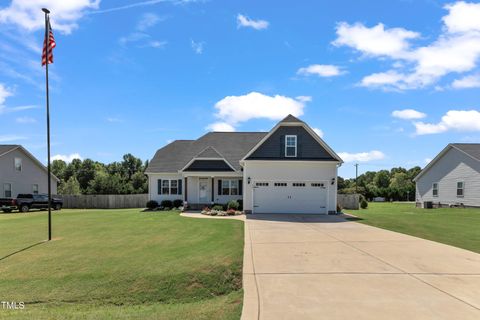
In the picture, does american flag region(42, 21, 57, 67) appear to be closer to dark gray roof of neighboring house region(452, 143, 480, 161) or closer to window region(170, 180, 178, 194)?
window region(170, 180, 178, 194)

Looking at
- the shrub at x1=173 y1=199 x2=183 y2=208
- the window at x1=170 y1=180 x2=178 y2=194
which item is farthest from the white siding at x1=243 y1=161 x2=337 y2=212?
the window at x1=170 y1=180 x2=178 y2=194

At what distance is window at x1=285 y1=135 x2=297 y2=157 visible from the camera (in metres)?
25.5

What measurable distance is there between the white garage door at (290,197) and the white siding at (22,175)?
92.2ft

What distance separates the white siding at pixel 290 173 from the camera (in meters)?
25.3

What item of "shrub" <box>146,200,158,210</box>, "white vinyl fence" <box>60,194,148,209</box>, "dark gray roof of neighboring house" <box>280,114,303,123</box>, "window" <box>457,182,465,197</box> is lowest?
"white vinyl fence" <box>60,194,148,209</box>

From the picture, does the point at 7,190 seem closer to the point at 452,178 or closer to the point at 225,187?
the point at 225,187

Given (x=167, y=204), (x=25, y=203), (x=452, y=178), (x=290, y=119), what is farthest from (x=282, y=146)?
(x=25, y=203)

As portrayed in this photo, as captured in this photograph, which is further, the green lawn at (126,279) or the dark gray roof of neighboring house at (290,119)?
the dark gray roof of neighboring house at (290,119)

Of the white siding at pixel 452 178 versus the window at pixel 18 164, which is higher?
the window at pixel 18 164

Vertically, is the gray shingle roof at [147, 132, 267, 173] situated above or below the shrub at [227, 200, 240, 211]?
above

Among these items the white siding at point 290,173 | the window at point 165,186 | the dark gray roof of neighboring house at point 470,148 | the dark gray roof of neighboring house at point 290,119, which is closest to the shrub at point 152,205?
the window at point 165,186

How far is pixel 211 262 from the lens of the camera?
9.52m

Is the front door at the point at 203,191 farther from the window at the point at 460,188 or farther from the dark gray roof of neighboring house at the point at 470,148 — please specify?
the dark gray roof of neighboring house at the point at 470,148

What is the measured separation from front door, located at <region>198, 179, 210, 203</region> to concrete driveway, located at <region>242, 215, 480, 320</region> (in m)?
17.2
